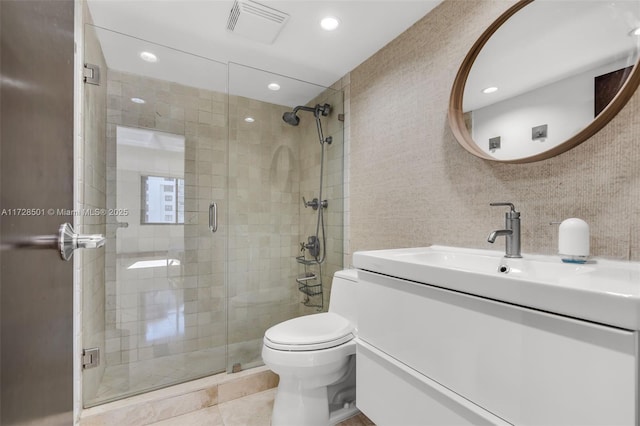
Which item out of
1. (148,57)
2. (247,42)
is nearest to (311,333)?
→ (247,42)

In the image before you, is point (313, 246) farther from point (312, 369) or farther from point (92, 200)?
point (92, 200)

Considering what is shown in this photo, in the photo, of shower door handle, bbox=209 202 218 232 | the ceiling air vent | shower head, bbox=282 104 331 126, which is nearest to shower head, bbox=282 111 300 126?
shower head, bbox=282 104 331 126

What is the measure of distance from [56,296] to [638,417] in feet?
3.35

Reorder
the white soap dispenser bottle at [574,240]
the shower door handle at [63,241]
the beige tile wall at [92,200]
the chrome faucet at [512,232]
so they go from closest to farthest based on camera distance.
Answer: the shower door handle at [63,241] → the white soap dispenser bottle at [574,240] → the chrome faucet at [512,232] → the beige tile wall at [92,200]

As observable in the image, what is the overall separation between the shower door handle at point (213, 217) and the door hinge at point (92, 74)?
925 millimetres

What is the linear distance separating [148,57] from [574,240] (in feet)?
7.57

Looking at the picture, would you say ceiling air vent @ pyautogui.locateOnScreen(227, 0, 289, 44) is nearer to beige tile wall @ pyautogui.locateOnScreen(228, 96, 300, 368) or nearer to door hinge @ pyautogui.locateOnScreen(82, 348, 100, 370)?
beige tile wall @ pyautogui.locateOnScreen(228, 96, 300, 368)

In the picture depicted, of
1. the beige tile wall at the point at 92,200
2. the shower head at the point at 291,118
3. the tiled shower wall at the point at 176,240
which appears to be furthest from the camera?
the shower head at the point at 291,118

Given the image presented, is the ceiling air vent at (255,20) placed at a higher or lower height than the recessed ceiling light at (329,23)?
lower

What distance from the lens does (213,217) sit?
80.5 inches

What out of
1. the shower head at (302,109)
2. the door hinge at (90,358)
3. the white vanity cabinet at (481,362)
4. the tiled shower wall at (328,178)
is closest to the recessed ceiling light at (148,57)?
Answer: the shower head at (302,109)

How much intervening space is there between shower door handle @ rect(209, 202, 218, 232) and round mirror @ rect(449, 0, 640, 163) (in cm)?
155

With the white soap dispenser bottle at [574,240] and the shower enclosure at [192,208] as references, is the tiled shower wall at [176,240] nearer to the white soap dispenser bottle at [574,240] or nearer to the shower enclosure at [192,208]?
the shower enclosure at [192,208]

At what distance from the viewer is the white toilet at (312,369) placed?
4.45ft
